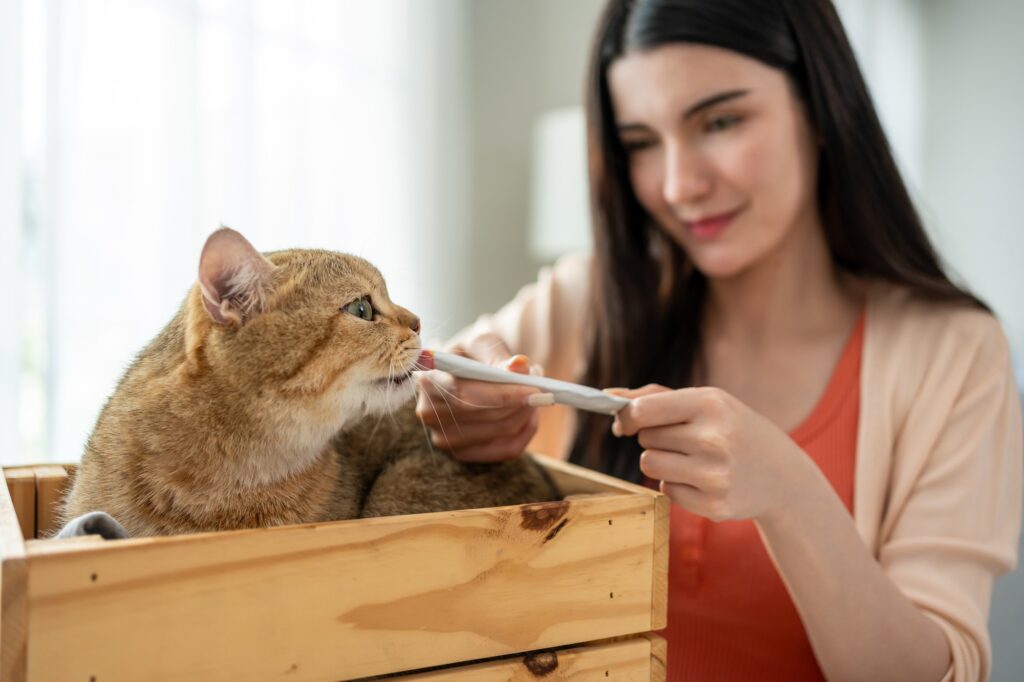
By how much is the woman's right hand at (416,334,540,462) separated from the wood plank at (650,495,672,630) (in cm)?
18

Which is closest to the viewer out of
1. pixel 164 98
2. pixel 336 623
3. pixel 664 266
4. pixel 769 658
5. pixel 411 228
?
pixel 336 623

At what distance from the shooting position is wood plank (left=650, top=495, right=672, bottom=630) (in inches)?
28.4

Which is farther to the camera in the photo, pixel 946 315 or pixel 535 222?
pixel 535 222

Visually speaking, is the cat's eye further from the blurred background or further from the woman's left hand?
the woman's left hand

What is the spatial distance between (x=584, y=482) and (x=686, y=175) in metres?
0.53

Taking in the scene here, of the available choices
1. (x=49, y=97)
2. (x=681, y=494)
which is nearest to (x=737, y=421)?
(x=681, y=494)

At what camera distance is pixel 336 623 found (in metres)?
0.58

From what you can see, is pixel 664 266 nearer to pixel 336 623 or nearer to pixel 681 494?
pixel 681 494

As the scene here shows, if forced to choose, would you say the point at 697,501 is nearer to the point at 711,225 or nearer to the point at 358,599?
the point at 358,599

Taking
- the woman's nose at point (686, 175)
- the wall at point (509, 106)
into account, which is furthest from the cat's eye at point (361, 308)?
the wall at point (509, 106)

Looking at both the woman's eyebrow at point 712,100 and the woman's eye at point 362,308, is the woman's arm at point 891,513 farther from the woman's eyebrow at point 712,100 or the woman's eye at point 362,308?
the woman's eyebrow at point 712,100

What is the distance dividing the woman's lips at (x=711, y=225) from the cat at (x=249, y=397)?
0.62 meters

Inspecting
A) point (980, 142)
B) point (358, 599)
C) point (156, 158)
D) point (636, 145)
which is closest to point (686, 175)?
point (636, 145)

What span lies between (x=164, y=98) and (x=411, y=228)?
1.02 metres
